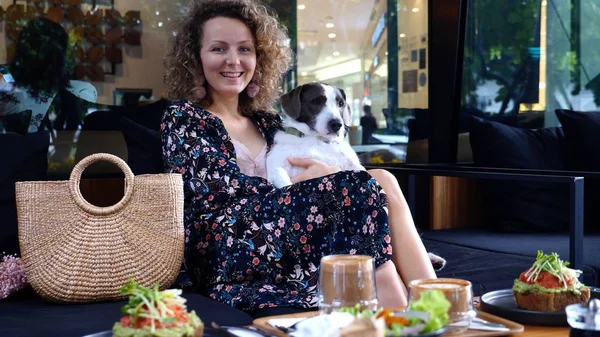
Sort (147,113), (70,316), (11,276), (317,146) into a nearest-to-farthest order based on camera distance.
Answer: (70,316)
(11,276)
(317,146)
(147,113)

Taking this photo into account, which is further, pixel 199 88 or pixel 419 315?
pixel 199 88

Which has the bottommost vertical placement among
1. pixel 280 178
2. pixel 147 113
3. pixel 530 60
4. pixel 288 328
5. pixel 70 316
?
pixel 70 316

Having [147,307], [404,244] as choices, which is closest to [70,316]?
[147,307]

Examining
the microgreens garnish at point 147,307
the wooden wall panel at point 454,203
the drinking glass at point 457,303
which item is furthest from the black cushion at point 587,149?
the microgreens garnish at point 147,307

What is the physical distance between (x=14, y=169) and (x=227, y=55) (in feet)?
2.81

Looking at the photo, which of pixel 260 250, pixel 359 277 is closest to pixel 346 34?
pixel 260 250

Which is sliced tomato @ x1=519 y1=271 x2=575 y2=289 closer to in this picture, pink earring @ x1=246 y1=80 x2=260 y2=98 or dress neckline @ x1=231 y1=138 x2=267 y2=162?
dress neckline @ x1=231 y1=138 x2=267 y2=162

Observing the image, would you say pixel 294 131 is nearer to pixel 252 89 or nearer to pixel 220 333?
pixel 252 89

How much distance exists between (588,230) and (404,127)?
1106 mm

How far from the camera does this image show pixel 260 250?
2.48m

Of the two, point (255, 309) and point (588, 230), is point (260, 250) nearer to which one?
point (255, 309)

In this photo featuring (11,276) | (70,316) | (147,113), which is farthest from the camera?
(147,113)

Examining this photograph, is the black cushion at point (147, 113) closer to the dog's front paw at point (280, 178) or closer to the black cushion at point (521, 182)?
the dog's front paw at point (280, 178)

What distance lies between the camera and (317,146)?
297cm
